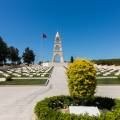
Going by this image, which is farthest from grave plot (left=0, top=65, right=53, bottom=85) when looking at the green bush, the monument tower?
the monument tower

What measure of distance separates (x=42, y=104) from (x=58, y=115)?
5.61 feet

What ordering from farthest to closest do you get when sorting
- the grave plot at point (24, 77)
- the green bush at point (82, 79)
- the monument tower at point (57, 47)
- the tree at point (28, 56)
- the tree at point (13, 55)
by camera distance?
the tree at point (28, 56) → the monument tower at point (57, 47) → the tree at point (13, 55) → the grave plot at point (24, 77) → the green bush at point (82, 79)

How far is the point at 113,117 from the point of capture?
7723 mm

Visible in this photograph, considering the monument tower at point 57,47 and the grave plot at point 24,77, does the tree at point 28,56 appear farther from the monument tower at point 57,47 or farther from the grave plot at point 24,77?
the grave plot at point 24,77

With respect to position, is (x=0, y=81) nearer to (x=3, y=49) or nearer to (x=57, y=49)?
(x=3, y=49)

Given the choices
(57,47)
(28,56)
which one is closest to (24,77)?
(28,56)

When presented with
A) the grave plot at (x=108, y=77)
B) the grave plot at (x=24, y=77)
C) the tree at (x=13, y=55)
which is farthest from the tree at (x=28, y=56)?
the grave plot at (x=108, y=77)

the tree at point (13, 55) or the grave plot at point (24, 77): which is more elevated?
the tree at point (13, 55)

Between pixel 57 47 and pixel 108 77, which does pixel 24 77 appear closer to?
pixel 108 77

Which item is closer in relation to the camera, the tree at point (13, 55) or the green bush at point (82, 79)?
the green bush at point (82, 79)

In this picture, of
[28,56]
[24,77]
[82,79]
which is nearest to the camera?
[82,79]

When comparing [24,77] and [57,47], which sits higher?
[57,47]

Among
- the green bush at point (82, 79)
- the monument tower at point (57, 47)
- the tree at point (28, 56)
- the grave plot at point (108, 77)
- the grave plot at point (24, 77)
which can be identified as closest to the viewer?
the green bush at point (82, 79)

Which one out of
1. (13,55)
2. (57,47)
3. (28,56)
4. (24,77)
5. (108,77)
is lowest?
(108,77)
